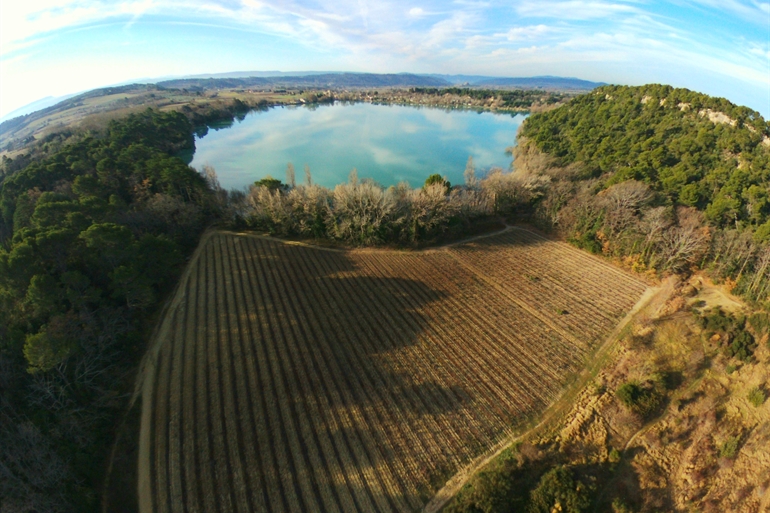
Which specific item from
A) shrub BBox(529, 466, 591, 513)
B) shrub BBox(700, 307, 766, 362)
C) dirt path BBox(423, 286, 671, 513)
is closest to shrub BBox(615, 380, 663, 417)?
dirt path BBox(423, 286, 671, 513)

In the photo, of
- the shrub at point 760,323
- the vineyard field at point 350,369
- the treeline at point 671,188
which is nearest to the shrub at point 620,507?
the vineyard field at point 350,369

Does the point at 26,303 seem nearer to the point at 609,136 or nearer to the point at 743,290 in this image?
the point at 743,290

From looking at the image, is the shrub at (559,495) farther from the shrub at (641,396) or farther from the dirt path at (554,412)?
the shrub at (641,396)

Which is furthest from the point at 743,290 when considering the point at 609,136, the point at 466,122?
the point at 466,122

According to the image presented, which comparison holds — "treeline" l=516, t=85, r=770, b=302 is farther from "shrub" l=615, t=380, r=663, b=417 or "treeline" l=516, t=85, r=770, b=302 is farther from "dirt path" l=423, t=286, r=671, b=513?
"shrub" l=615, t=380, r=663, b=417

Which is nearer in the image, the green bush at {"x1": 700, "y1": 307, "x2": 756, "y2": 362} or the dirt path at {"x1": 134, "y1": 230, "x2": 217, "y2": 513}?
the dirt path at {"x1": 134, "y1": 230, "x2": 217, "y2": 513}
